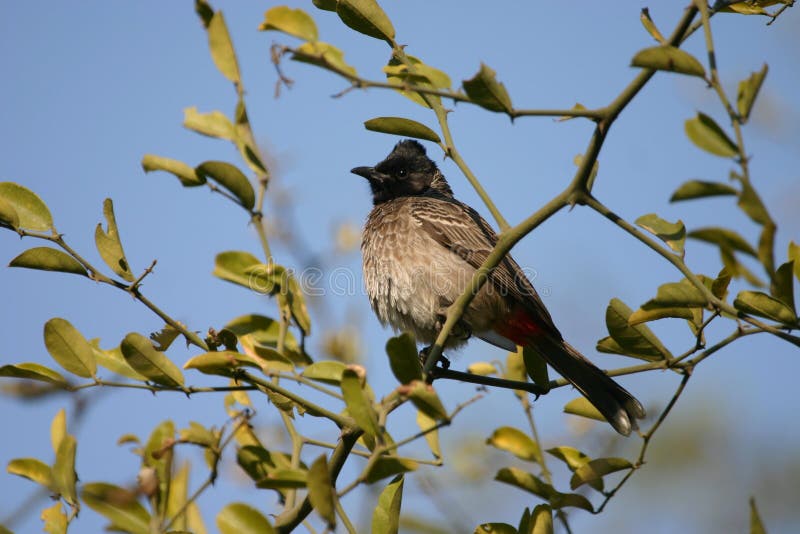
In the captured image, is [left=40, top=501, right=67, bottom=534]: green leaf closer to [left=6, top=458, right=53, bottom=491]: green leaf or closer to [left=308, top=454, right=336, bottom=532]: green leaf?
[left=6, top=458, right=53, bottom=491]: green leaf

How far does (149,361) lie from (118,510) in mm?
356

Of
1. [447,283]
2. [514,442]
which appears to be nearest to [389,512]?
[514,442]

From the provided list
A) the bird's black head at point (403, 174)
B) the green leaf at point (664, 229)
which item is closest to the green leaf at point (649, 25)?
the green leaf at point (664, 229)

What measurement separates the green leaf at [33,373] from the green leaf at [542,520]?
121 centimetres

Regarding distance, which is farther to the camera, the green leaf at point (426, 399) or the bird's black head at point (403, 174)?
the bird's black head at point (403, 174)

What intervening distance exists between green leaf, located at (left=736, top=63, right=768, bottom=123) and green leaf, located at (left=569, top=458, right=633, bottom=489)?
33.5 inches

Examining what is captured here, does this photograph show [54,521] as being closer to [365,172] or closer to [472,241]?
[472,241]

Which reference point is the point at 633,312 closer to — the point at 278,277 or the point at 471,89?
the point at 471,89

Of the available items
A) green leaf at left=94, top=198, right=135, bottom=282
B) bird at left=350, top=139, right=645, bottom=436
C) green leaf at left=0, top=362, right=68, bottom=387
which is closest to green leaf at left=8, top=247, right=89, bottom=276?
green leaf at left=94, top=198, right=135, bottom=282

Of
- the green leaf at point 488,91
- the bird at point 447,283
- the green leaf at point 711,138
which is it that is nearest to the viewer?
the green leaf at point 711,138

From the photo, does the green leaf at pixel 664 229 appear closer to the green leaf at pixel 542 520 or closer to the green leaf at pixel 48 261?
the green leaf at pixel 542 520

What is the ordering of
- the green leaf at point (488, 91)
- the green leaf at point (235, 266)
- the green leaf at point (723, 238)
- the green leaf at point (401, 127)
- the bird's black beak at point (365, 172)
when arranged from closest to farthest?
1. the green leaf at point (723, 238)
2. the green leaf at point (488, 91)
3. the green leaf at point (401, 127)
4. the green leaf at point (235, 266)
5. the bird's black beak at point (365, 172)

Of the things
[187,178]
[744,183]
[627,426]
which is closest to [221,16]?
[187,178]

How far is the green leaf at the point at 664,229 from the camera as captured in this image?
6.82ft
